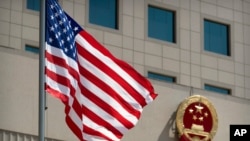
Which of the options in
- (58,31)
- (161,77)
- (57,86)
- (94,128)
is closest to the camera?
(57,86)

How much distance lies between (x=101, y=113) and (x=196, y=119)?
20.1 metres

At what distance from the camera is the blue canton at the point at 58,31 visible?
2414cm

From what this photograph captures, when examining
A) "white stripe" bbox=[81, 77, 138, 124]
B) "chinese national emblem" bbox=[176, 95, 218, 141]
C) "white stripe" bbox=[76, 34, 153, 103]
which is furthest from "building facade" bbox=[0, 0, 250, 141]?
"white stripe" bbox=[81, 77, 138, 124]

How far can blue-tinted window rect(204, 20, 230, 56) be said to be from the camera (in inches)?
1893

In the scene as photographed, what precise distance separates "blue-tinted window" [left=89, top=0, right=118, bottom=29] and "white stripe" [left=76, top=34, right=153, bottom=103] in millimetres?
17772

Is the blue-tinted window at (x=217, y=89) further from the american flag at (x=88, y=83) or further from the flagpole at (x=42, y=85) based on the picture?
the flagpole at (x=42, y=85)

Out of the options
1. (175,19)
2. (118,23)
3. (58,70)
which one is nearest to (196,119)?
(175,19)

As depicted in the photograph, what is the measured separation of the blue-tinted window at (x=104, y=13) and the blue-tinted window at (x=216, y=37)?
5.49 meters

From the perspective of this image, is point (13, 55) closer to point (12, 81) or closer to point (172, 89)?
point (12, 81)

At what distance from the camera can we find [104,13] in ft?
A: 145

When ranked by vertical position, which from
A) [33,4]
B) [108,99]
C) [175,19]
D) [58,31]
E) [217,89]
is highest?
[33,4]

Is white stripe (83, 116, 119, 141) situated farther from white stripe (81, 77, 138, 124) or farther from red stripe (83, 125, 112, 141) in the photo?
white stripe (81, 77, 138, 124)

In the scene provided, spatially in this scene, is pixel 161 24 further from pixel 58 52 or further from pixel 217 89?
pixel 58 52

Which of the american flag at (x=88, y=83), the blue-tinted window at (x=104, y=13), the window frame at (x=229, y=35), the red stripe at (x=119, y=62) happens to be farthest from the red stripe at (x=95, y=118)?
the window frame at (x=229, y=35)
